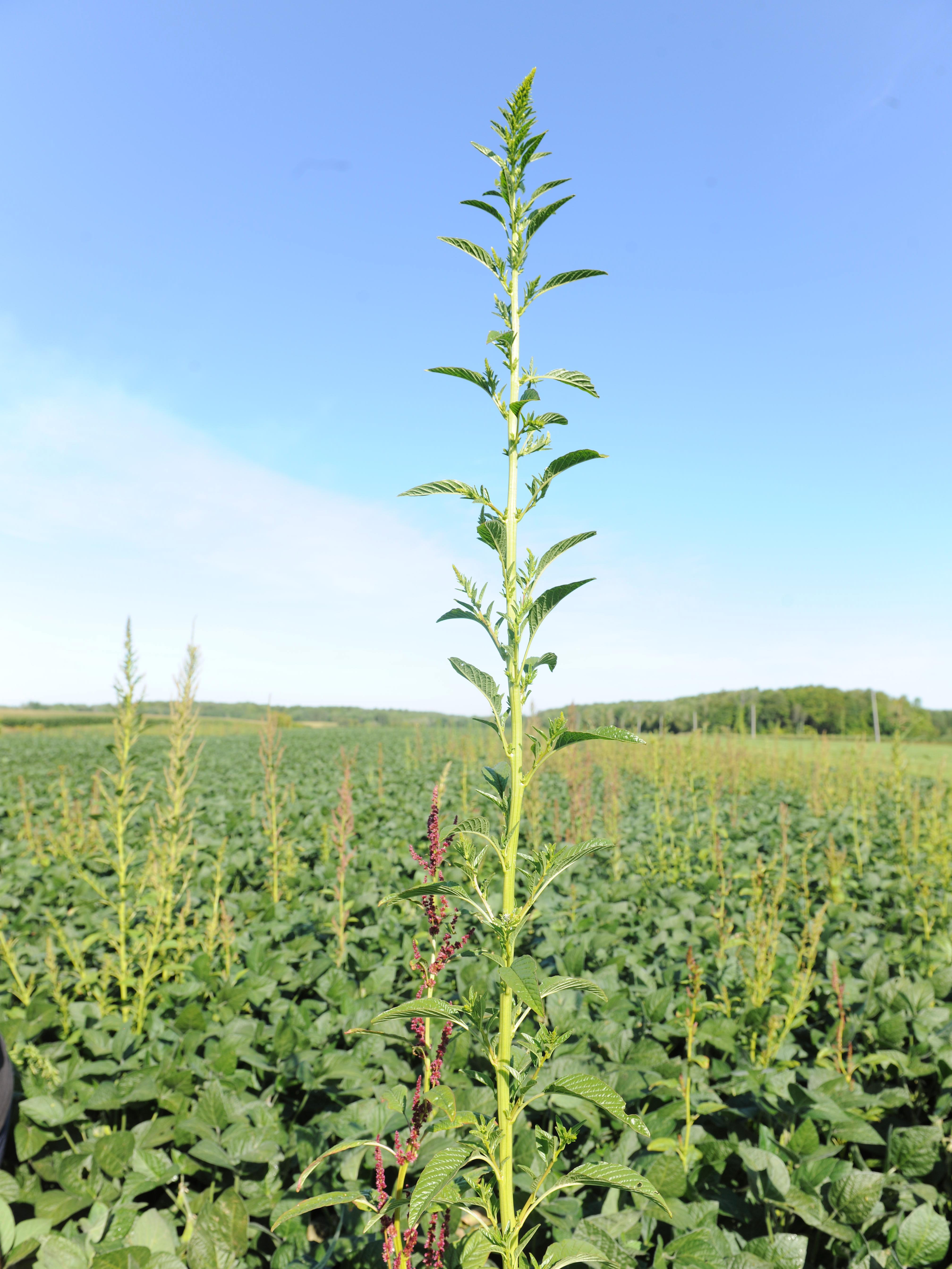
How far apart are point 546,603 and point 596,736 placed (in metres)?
A: 0.31

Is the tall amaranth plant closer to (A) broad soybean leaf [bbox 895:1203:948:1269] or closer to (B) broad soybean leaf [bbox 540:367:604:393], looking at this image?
(B) broad soybean leaf [bbox 540:367:604:393]

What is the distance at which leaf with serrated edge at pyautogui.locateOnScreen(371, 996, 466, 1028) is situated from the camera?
130 centimetres

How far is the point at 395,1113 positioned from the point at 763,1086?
1682 millimetres

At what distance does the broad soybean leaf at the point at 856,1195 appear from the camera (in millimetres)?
2396

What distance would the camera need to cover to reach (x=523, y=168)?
154cm

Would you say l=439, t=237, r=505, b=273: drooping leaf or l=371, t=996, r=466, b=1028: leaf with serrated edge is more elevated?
l=439, t=237, r=505, b=273: drooping leaf

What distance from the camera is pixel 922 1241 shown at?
223 centimetres

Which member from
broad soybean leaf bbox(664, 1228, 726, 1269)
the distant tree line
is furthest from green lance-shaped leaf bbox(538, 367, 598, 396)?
the distant tree line

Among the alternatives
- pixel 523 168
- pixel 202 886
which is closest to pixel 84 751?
pixel 202 886

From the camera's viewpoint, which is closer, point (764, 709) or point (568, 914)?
point (568, 914)

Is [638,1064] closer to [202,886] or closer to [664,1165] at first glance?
[664,1165]

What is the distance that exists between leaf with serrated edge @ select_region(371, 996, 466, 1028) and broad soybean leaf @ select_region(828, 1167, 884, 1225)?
83.6 inches

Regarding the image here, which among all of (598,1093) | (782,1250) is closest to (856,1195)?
(782,1250)

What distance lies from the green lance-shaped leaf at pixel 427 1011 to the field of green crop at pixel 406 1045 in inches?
11.9
